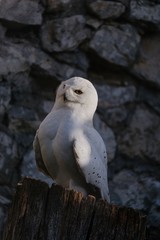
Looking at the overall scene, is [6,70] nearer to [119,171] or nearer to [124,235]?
[119,171]

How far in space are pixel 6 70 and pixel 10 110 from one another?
0.22m

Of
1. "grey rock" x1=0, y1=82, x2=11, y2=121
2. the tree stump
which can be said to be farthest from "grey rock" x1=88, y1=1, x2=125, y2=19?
the tree stump

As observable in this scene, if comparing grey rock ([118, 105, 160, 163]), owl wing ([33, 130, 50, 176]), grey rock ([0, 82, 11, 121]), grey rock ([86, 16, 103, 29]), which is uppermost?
grey rock ([86, 16, 103, 29])

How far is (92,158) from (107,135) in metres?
1.10

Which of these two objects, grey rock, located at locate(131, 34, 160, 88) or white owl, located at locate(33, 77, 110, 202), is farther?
grey rock, located at locate(131, 34, 160, 88)

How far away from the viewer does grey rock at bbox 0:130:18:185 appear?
3811mm

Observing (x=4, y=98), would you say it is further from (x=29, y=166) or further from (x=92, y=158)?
(x=92, y=158)

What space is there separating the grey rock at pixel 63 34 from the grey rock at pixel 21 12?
0.08 m

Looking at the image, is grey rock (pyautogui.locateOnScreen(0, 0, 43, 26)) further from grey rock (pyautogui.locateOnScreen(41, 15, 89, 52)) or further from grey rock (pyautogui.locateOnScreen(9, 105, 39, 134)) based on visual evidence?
grey rock (pyautogui.locateOnScreen(9, 105, 39, 134))

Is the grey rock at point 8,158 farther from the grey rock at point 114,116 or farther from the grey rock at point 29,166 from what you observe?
the grey rock at point 114,116

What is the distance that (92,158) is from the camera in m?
2.94

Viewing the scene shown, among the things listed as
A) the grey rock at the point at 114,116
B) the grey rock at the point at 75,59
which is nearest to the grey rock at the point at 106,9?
the grey rock at the point at 75,59

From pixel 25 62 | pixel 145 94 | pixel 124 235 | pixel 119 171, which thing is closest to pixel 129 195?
pixel 119 171

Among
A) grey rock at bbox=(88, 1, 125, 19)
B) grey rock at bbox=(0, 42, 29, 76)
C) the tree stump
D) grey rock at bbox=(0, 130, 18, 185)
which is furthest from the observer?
grey rock at bbox=(88, 1, 125, 19)
